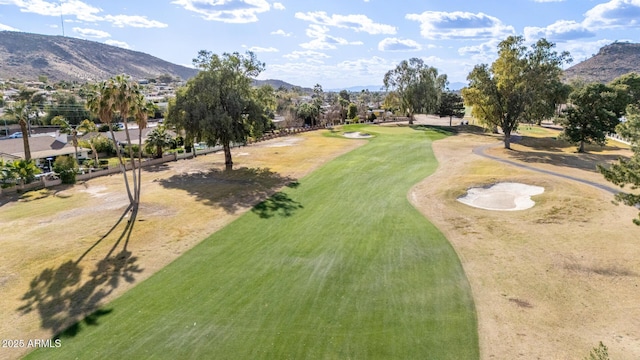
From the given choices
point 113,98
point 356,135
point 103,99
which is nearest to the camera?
point 103,99

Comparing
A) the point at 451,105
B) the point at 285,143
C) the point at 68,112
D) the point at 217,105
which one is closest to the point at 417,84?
the point at 451,105

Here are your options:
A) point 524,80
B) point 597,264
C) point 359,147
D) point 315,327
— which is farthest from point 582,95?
point 315,327

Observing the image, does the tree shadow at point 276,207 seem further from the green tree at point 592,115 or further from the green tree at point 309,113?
the green tree at point 309,113

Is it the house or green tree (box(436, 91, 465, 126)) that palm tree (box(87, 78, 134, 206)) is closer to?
the house

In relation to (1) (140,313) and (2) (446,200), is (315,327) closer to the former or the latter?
(1) (140,313)

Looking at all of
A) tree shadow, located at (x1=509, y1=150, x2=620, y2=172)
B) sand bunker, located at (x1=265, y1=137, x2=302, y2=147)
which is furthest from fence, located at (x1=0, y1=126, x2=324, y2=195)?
tree shadow, located at (x1=509, y1=150, x2=620, y2=172)

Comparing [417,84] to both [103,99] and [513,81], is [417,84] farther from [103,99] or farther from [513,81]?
[103,99]

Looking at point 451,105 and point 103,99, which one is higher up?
point 451,105
